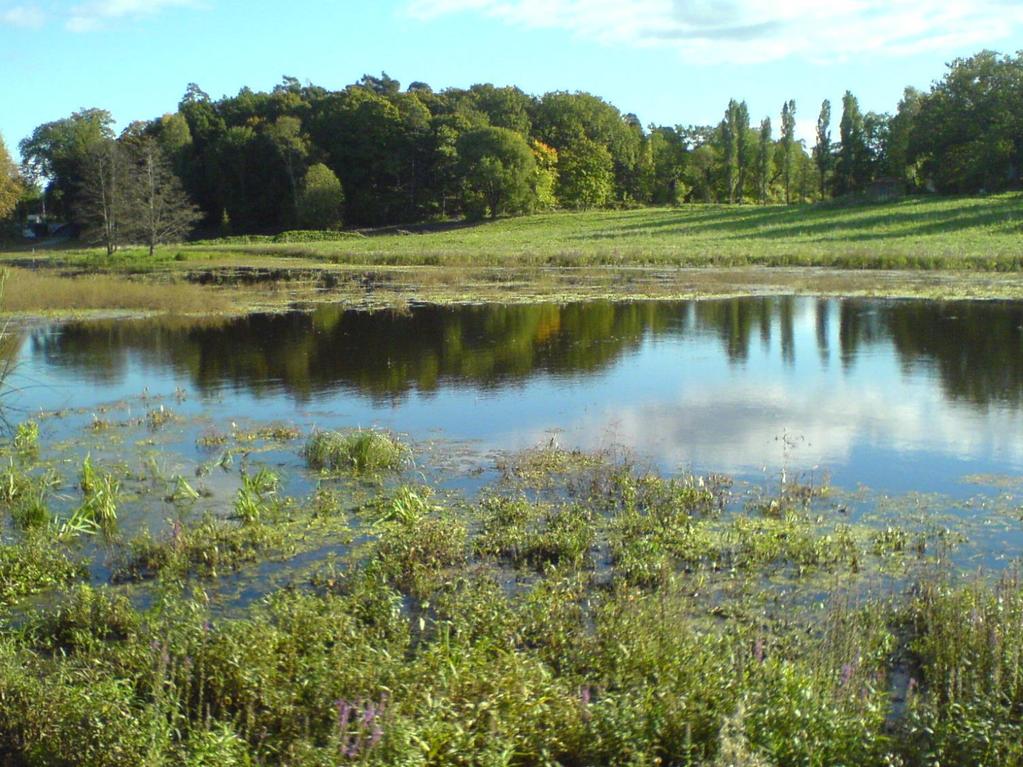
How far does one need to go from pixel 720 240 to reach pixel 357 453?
46412 millimetres

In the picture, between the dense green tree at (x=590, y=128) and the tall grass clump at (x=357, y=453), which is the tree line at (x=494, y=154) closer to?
the dense green tree at (x=590, y=128)

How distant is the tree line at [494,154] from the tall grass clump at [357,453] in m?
51.4

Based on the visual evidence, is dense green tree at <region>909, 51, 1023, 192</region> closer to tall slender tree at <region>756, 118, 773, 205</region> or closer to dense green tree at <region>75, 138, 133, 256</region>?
tall slender tree at <region>756, 118, 773, 205</region>

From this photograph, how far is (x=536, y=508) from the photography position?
1021 cm

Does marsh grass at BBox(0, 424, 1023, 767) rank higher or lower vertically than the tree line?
lower

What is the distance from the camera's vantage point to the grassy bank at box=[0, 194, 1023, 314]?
33.2 metres

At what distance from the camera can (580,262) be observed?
48625 mm

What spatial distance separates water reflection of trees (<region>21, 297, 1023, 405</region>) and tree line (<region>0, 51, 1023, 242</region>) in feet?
122

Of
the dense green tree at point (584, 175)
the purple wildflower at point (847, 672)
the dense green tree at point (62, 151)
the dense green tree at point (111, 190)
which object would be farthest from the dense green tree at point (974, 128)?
the purple wildflower at point (847, 672)

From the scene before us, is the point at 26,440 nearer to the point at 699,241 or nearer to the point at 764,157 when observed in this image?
the point at 699,241

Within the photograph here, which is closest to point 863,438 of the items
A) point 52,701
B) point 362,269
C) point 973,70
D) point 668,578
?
point 668,578

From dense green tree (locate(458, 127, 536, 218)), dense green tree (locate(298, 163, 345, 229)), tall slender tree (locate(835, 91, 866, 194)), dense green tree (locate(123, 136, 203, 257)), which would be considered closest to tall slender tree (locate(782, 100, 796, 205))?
tall slender tree (locate(835, 91, 866, 194))

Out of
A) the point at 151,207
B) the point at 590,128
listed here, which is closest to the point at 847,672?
the point at 151,207

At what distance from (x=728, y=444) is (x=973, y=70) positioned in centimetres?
6924
